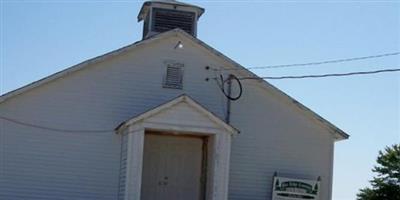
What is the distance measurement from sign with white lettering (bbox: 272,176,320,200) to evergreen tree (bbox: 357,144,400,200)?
25994 millimetres

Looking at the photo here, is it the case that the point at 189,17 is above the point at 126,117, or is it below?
above

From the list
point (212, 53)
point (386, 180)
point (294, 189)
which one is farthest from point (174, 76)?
point (386, 180)

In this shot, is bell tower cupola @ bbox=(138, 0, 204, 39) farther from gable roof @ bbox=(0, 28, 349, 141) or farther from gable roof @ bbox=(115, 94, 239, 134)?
gable roof @ bbox=(115, 94, 239, 134)

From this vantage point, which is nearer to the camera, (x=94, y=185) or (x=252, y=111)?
(x=94, y=185)

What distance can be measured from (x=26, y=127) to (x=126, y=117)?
2.37 m

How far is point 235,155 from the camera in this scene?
69.1 feet

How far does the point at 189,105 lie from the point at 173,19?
3.46 m

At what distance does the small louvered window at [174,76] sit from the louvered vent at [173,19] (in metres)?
1.74

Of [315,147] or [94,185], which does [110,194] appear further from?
[315,147]

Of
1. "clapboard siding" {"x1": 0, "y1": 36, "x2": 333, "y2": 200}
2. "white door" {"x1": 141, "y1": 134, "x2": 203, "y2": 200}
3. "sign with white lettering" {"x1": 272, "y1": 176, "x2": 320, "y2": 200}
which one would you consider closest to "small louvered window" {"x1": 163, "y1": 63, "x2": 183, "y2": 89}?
"clapboard siding" {"x1": 0, "y1": 36, "x2": 333, "y2": 200}

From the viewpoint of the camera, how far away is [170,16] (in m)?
22.7

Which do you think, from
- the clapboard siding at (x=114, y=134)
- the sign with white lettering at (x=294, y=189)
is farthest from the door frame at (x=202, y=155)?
the sign with white lettering at (x=294, y=189)

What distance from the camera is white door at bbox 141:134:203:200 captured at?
69.3 feet

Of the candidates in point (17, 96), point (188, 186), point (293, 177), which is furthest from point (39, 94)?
point (293, 177)
